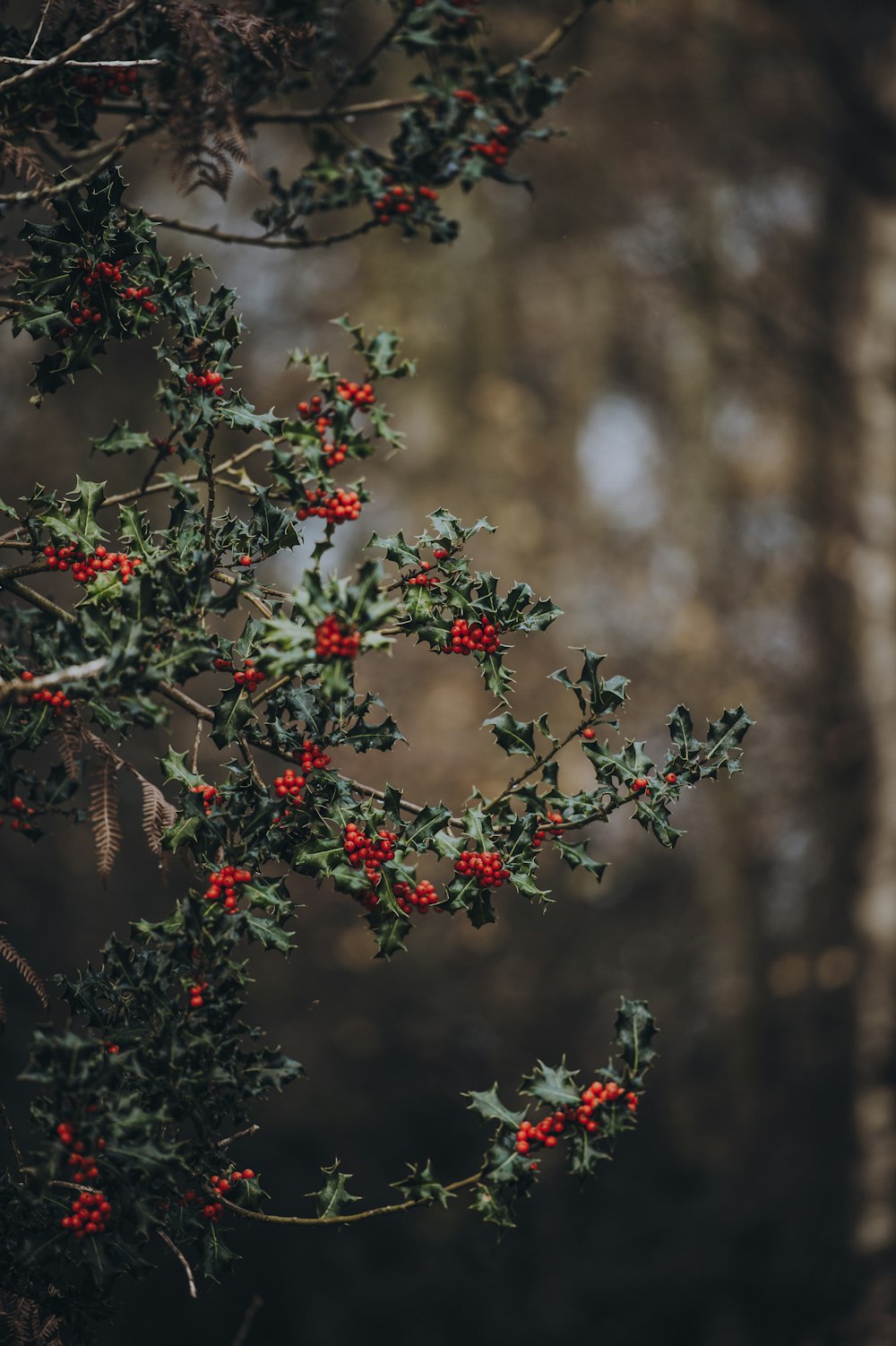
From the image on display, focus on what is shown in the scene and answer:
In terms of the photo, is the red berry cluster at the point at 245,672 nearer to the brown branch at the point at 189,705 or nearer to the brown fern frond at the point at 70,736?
the brown branch at the point at 189,705

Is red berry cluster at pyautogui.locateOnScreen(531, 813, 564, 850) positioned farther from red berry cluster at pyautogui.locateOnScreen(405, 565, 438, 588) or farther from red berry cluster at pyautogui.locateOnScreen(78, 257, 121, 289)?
red berry cluster at pyautogui.locateOnScreen(78, 257, 121, 289)

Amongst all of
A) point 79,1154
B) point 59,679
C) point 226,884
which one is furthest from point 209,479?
point 79,1154

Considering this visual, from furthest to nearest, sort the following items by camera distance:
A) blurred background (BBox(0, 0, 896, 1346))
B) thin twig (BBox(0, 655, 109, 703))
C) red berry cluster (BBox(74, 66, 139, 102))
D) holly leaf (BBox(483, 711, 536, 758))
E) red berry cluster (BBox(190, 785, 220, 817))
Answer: blurred background (BBox(0, 0, 896, 1346)) → red berry cluster (BBox(74, 66, 139, 102)) → holly leaf (BBox(483, 711, 536, 758)) → red berry cluster (BBox(190, 785, 220, 817)) → thin twig (BBox(0, 655, 109, 703))

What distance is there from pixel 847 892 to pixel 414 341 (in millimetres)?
2983

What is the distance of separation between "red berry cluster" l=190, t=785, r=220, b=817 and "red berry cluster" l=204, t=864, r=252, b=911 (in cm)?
9

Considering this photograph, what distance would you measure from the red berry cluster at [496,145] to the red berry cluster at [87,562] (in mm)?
1050

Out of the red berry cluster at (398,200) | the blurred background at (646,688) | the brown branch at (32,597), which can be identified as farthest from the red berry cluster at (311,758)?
the blurred background at (646,688)

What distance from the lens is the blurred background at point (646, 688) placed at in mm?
4141

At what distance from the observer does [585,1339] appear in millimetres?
4086

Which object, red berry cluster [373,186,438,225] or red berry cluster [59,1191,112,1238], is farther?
red berry cluster [373,186,438,225]

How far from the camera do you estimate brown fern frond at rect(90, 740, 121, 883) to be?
130 cm

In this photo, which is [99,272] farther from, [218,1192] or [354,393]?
[218,1192]

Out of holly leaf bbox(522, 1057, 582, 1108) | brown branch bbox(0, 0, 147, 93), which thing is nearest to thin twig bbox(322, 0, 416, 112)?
brown branch bbox(0, 0, 147, 93)

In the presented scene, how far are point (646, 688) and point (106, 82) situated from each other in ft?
10.9
